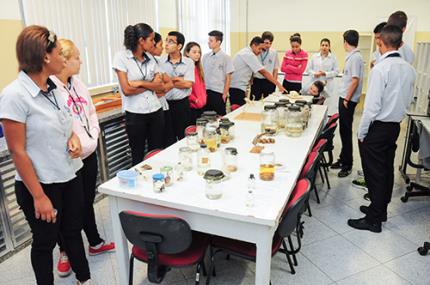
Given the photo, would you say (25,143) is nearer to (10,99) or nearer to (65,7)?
(10,99)

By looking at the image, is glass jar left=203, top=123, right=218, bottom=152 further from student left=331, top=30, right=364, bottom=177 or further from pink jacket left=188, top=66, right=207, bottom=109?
student left=331, top=30, right=364, bottom=177

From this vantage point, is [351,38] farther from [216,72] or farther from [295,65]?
[295,65]

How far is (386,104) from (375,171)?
0.54m

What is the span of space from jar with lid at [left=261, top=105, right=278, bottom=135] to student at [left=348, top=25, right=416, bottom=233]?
0.68 meters

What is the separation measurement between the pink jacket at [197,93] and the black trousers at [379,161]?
186 centimetres

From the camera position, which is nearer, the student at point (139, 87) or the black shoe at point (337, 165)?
the student at point (139, 87)

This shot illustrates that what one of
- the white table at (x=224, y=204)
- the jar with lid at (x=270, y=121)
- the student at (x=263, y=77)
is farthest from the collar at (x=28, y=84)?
the student at (x=263, y=77)

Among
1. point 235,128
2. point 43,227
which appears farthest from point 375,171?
point 43,227

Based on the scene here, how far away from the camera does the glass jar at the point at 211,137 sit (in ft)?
7.64

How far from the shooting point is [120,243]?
186 cm

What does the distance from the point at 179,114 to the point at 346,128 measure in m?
1.88

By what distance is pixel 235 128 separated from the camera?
2.92 metres

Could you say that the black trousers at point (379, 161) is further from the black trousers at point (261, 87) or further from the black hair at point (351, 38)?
the black trousers at point (261, 87)

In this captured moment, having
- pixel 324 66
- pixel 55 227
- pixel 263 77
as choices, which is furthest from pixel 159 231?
pixel 324 66
